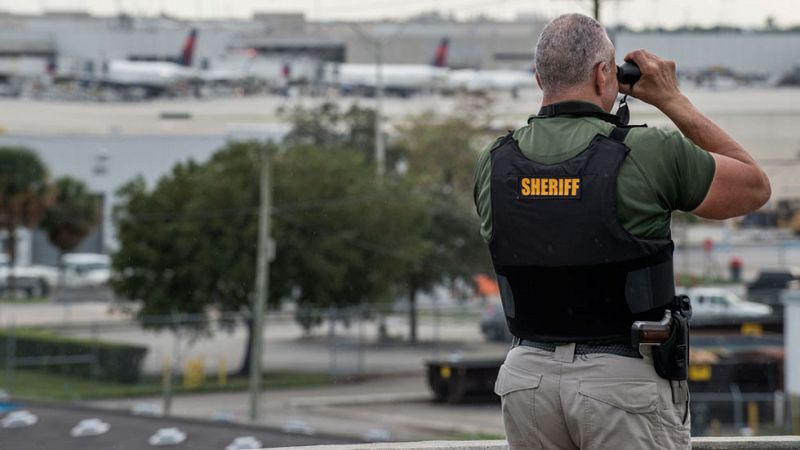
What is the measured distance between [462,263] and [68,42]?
57.8m

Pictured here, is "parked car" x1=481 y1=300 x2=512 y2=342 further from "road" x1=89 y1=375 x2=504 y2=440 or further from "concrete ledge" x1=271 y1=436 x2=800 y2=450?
"concrete ledge" x1=271 y1=436 x2=800 y2=450

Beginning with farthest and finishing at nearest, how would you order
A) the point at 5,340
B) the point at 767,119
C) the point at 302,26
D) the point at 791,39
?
the point at 302,26, the point at 791,39, the point at 767,119, the point at 5,340

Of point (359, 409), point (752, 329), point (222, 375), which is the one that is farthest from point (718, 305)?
point (222, 375)

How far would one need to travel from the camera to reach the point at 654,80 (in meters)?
3.09

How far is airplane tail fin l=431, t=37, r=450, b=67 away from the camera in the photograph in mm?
79000

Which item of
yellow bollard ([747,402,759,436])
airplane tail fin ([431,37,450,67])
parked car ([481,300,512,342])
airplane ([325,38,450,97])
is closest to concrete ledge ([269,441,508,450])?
yellow bollard ([747,402,759,436])

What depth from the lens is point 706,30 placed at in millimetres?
55219

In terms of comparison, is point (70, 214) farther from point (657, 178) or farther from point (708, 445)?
point (657, 178)

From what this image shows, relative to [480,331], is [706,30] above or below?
above

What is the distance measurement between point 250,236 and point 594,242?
28.5m

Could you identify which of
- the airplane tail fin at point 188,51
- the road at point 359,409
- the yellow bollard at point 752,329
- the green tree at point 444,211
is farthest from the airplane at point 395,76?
the yellow bollard at point 752,329

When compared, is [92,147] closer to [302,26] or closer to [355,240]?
[355,240]

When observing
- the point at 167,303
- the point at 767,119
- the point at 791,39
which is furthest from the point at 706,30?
the point at 167,303

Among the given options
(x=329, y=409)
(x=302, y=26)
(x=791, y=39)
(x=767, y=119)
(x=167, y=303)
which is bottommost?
(x=329, y=409)
